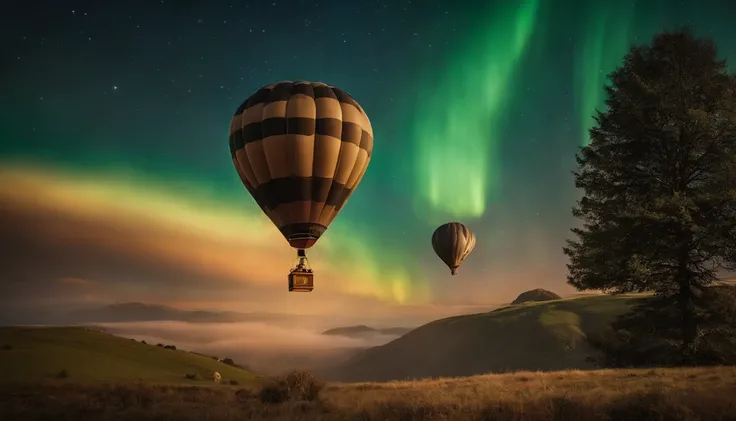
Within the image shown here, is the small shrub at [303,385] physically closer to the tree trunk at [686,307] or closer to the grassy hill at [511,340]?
the tree trunk at [686,307]

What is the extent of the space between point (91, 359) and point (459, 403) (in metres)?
32.6

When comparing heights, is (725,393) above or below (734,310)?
below

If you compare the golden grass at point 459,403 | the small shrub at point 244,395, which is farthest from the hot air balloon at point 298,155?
the golden grass at point 459,403

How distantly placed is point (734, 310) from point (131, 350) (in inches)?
1634

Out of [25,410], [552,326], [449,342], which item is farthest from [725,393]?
[449,342]

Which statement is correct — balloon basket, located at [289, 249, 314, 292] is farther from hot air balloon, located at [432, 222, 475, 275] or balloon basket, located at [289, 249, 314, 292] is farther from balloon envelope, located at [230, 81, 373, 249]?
hot air balloon, located at [432, 222, 475, 275]

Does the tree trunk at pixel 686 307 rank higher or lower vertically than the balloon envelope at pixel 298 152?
lower

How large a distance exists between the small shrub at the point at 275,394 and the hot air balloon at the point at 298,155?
9515mm

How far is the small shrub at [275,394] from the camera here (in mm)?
18688

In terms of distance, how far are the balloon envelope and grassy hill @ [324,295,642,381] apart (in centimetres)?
5645

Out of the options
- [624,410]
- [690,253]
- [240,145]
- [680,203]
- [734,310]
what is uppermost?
[240,145]

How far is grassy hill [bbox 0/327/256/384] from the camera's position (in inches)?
1293

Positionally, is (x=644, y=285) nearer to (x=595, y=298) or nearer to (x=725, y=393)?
(x=725, y=393)

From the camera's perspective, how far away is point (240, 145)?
101 ft
